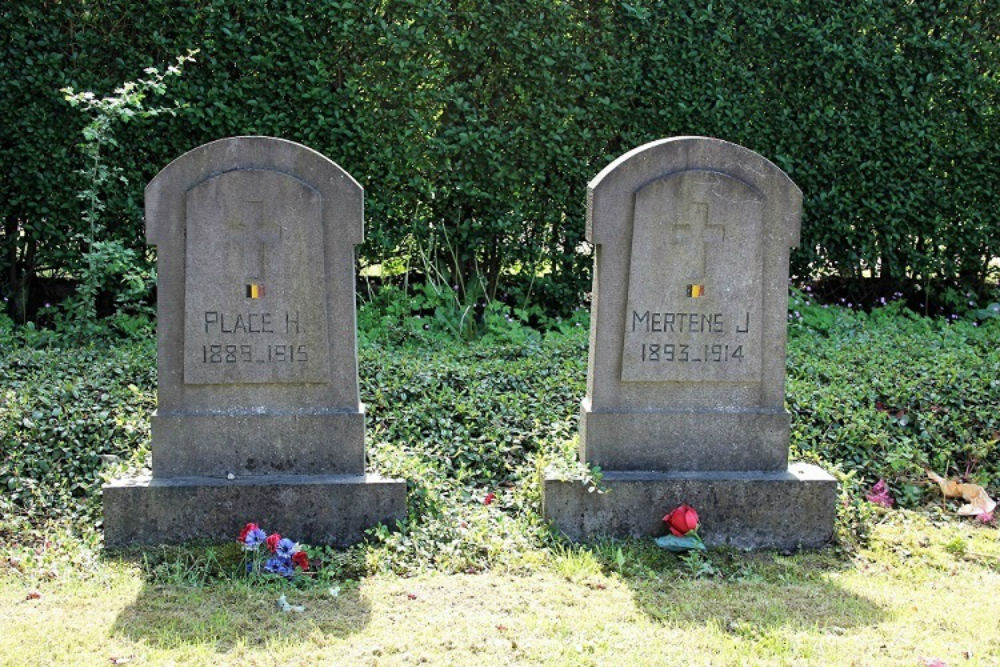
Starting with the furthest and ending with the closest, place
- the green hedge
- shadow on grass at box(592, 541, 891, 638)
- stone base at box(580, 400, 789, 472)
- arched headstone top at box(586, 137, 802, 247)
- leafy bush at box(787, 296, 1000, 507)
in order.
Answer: leafy bush at box(787, 296, 1000, 507) → the green hedge → stone base at box(580, 400, 789, 472) → arched headstone top at box(586, 137, 802, 247) → shadow on grass at box(592, 541, 891, 638)

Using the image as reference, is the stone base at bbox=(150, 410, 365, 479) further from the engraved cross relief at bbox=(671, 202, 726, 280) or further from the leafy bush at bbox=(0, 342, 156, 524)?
the engraved cross relief at bbox=(671, 202, 726, 280)

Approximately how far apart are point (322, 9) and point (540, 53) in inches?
65.2

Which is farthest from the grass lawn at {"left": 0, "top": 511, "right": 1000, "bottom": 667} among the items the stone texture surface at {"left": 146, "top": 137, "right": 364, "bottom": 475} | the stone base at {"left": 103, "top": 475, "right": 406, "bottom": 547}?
the stone texture surface at {"left": 146, "top": 137, "right": 364, "bottom": 475}

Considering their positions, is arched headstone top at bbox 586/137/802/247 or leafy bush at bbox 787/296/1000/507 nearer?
arched headstone top at bbox 586/137/802/247

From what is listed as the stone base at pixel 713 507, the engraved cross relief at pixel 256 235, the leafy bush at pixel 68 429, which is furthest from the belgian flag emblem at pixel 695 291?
the leafy bush at pixel 68 429

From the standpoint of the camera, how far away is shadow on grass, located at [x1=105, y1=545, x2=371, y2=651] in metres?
3.76

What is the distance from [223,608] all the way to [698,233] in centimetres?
257

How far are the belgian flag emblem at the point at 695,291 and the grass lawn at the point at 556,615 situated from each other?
1.16 meters

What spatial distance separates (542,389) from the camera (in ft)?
20.0

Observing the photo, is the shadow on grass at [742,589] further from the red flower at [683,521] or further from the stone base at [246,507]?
the stone base at [246,507]

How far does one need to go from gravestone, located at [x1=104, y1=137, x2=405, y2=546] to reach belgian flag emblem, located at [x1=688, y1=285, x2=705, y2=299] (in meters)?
1.52

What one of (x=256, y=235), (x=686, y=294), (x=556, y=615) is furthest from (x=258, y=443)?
(x=686, y=294)


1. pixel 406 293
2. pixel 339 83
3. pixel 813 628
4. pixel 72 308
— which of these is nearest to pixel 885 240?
pixel 406 293

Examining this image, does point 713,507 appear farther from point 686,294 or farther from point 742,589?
point 686,294
